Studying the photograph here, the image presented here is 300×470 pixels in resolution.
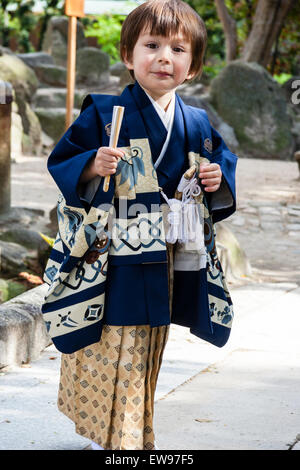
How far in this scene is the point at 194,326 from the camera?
8.22 ft

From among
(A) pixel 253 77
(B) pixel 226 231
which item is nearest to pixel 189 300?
(B) pixel 226 231

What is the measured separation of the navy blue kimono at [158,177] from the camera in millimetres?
2354

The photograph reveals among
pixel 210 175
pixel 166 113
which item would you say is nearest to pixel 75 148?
pixel 166 113

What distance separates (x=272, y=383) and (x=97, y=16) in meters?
28.1

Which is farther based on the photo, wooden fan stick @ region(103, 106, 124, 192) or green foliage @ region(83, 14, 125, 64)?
green foliage @ region(83, 14, 125, 64)

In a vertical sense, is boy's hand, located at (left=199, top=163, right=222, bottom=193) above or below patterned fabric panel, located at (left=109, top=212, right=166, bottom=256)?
above

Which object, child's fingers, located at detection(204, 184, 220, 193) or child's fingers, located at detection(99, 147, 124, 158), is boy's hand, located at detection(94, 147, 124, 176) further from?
child's fingers, located at detection(204, 184, 220, 193)

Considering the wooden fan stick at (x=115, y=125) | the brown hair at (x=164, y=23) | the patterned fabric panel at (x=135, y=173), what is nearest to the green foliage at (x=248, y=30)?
the brown hair at (x=164, y=23)

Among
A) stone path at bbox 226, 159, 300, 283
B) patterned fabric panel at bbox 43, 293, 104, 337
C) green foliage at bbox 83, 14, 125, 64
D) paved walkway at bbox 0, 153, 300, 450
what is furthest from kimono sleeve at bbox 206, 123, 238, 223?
green foliage at bbox 83, 14, 125, 64

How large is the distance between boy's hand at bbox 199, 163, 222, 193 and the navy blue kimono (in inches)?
3.0

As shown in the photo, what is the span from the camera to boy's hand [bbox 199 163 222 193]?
2400 mm

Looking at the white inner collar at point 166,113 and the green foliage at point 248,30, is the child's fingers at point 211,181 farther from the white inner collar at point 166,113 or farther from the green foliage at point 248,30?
the green foliage at point 248,30

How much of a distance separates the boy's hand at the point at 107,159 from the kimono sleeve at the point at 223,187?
0.44m

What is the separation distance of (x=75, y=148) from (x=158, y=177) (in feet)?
0.95
